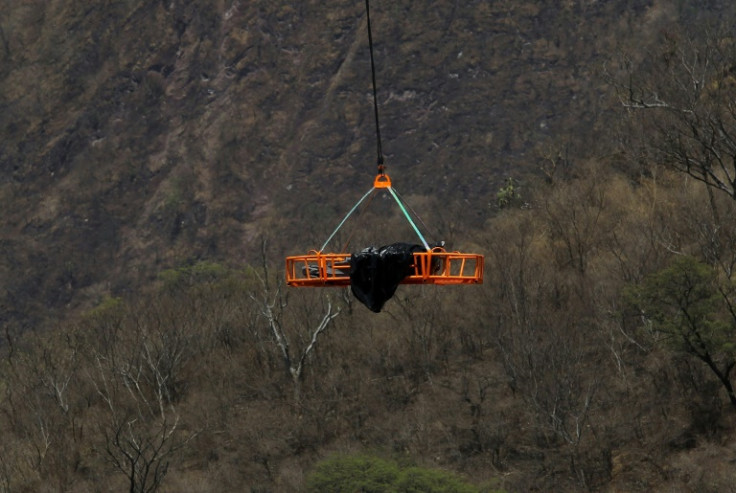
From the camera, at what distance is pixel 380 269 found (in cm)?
1822

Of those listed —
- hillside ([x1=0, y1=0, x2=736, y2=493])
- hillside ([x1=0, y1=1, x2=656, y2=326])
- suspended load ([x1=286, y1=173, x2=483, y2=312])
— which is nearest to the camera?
suspended load ([x1=286, y1=173, x2=483, y2=312])

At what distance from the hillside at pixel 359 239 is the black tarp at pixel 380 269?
88.7ft

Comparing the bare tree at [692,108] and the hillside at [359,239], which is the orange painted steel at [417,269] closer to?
the hillside at [359,239]

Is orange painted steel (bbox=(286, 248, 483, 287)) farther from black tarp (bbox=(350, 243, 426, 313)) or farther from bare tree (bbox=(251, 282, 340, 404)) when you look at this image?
bare tree (bbox=(251, 282, 340, 404))

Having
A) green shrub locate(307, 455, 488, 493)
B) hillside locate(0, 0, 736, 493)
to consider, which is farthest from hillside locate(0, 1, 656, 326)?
green shrub locate(307, 455, 488, 493)

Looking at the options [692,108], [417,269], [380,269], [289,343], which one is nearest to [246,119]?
[289,343]

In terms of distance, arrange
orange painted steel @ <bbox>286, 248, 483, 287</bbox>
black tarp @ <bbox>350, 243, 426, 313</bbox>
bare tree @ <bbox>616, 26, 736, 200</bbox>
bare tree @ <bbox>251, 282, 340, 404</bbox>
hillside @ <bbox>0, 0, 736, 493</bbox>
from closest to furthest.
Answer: orange painted steel @ <bbox>286, 248, 483, 287</bbox> < black tarp @ <bbox>350, 243, 426, 313</bbox> < bare tree @ <bbox>616, 26, 736, 200</bbox> < hillside @ <bbox>0, 0, 736, 493</bbox> < bare tree @ <bbox>251, 282, 340, 404</bbox>

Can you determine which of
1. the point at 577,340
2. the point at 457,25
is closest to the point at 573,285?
the point at 577,340

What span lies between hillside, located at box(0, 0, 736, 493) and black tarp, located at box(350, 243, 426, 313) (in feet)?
88.7

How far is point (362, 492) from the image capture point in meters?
43.8

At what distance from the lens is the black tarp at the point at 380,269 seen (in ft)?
59.6

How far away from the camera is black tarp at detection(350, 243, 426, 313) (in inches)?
715

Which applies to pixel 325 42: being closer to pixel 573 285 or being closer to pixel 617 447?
pixel 573 285

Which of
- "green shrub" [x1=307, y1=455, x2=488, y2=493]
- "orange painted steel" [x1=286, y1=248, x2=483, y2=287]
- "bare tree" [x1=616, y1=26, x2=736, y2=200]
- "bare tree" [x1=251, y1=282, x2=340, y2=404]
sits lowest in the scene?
"green shrub" [x1=307, y1=455, x2=488, y2=493]
